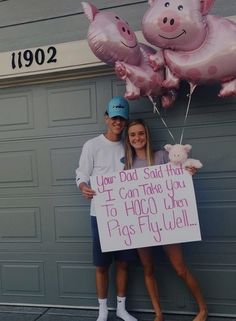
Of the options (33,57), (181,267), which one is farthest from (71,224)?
(33,57)

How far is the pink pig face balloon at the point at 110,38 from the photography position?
2.89m

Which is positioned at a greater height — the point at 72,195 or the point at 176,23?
the point at 176,23

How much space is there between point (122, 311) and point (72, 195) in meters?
1.12

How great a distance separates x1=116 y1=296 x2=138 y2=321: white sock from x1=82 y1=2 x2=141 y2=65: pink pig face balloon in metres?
1.99

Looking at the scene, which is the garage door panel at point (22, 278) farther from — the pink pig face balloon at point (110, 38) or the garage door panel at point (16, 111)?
the pink pig face balloon at point (110, 38)

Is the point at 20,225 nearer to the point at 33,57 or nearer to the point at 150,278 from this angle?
the point at 150,278

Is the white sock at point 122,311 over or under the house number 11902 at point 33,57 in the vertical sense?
under

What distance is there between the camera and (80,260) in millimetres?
3889

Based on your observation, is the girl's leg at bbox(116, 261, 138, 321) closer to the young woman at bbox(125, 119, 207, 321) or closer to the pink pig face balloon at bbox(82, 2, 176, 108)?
the young woman at bbox(125, 119, 207, 321)

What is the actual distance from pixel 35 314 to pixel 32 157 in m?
1.48

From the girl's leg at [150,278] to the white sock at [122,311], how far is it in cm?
25

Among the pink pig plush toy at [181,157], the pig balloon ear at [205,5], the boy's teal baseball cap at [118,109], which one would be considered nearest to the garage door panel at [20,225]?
the boy's teal baseball cap at [118,109]

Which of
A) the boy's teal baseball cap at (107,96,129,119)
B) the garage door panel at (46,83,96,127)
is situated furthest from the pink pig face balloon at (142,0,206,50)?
the garage door panel at (46,83,96,127)

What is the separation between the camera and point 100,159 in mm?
3389
